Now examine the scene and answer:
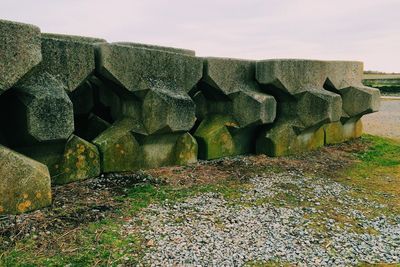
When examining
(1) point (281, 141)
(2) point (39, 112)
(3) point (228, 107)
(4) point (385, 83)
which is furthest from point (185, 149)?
(4) point (385, 83)

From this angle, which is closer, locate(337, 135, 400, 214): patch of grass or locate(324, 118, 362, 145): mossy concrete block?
locate(337, 135, 400, 214): patch of grass

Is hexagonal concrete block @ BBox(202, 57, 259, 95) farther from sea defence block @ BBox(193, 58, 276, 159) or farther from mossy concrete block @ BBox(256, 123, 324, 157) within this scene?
mossy concrete block @ BBox(256, 123, 324, 157)

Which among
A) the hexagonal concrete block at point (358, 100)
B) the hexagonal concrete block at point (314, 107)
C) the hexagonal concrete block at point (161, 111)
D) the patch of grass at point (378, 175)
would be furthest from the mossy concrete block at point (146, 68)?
the hexagonal concrete block at point (358, 100)

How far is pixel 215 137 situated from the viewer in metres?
6.36

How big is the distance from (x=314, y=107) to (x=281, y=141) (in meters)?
0.94

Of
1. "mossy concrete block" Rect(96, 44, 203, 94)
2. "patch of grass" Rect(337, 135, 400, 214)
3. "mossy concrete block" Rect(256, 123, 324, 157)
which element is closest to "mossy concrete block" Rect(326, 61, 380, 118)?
"patch of grass" Rect(337, 135, 400, 214)

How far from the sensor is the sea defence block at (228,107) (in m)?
6.33

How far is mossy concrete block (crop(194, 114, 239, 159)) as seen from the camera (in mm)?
6297

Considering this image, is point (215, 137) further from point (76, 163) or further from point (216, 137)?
point (76, 163)

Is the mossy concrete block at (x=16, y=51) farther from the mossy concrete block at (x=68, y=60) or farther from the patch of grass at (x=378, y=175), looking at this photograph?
the patch of grass at (x=378, y=175)

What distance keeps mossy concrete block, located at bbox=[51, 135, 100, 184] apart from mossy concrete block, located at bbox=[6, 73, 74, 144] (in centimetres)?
35

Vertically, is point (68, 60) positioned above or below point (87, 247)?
above

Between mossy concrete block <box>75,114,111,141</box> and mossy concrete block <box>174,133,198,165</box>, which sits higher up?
mossy concrete block <box>75,114,111,141</box>

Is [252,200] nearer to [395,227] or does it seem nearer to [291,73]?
[395,227]
